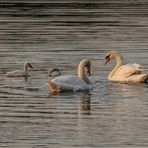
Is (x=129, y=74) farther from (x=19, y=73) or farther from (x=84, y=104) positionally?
(x=84, y=104)

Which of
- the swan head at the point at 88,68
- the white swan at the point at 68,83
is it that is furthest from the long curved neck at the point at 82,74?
the swan head at the point at 88,68

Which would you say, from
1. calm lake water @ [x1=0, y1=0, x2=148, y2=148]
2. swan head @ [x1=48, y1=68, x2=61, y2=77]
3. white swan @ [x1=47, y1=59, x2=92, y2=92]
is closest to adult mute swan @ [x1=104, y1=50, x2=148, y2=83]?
calm lake water @ [x1=0, y1=0, x2=148, y2=148]

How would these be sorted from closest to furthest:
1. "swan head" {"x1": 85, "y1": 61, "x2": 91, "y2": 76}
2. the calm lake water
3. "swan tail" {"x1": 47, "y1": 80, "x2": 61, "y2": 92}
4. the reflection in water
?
1. the calm lake water
2. the reflection in water
3. "swan tail" {"x1": 47, "y1": 80, "x2": 61, "y2": 92}
4. "swan head" {"x1": 85, "y1": 61, "x2": 91, "y2": 76}

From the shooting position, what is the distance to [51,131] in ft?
54.4

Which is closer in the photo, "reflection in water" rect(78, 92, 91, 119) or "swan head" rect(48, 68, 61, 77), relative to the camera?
"reflection in water" rect(78, 92, 91, 119)

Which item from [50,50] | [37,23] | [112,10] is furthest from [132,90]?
[112,10]

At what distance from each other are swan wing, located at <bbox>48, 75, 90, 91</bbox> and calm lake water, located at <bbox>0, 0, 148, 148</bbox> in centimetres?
23

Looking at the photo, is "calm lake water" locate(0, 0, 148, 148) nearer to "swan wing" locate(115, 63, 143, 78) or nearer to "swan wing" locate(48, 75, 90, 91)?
"swan wing" locate(48, 75, 90, 91)

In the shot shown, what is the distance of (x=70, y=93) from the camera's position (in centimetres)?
2183

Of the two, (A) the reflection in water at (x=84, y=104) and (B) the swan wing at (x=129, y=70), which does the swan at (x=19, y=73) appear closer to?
(B) the swan wing at (x=129, y=70)

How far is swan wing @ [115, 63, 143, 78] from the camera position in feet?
78.3

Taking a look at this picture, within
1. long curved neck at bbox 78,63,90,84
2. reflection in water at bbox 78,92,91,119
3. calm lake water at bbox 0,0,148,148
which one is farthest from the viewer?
long curved neck at bbox 78,63,90,84

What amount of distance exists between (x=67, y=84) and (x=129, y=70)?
105 inches

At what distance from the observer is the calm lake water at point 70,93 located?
A: 16.3 m
